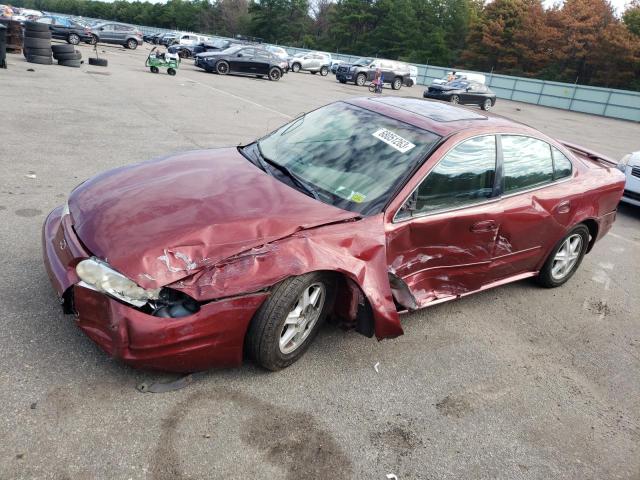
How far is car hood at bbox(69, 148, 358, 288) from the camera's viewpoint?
8.40 ft

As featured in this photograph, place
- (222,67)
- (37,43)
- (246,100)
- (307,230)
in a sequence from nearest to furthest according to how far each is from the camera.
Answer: (307,230) < (246,100) < (37,43) < (222,67)

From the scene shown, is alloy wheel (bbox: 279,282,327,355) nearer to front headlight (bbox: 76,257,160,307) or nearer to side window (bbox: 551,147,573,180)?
front headlight (bbox: 76,257,160,307)

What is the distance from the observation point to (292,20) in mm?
83312

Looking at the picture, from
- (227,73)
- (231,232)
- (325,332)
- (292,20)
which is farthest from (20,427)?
(292,20)

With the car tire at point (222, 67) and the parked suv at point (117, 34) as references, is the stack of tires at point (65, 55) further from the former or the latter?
the parked suv at point (117, 34)

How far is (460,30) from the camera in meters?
67.2

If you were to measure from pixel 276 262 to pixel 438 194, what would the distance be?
54.2 inches

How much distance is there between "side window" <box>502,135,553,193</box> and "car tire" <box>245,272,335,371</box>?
1861mm

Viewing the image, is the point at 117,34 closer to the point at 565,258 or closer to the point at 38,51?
the point at 38,51

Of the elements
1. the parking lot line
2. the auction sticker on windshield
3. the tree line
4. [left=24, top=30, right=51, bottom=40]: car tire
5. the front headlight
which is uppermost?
the tree line

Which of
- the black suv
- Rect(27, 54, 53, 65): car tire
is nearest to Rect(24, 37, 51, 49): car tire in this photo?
Rect(27, 54, 53, 65): car tire

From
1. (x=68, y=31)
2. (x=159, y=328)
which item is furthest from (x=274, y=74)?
(x=159, y=328)

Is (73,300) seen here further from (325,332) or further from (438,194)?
(438,194)

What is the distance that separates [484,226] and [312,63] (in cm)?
3639
